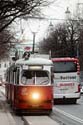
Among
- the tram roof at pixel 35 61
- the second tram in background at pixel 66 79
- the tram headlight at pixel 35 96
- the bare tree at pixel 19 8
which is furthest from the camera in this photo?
the second tram in background at pixel 66 79

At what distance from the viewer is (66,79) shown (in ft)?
125

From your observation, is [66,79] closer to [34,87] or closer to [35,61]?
[35,61]

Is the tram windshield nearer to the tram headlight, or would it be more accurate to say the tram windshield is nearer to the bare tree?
the tram headlight

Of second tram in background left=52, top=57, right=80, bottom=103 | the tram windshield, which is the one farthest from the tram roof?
second tram in background left=52, top=57, right=80, bottom=103

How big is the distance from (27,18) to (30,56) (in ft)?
8.40

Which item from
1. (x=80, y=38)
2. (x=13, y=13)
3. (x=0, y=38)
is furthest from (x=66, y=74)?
(x=80, y=38)

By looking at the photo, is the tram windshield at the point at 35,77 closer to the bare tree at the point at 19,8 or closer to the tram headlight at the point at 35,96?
the tram headlight at the point at 35,96

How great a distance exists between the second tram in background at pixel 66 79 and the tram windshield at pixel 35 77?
11710 millimetres

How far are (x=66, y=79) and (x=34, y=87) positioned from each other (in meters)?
12.4

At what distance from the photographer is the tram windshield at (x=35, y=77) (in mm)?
26031

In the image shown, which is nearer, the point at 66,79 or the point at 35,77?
the point at 35,77

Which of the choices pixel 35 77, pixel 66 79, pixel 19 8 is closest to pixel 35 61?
pixel 35 77

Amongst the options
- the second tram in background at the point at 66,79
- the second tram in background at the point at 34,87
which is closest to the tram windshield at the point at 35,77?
the second tram in background at the point at 34,87

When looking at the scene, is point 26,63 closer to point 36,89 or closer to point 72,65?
point 36,89
